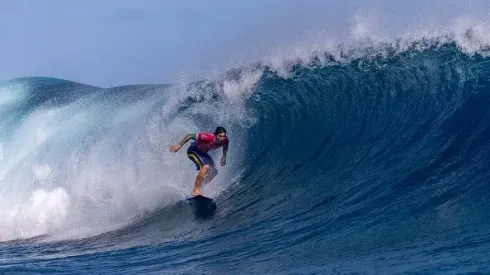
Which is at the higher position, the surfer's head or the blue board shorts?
the surfer's head

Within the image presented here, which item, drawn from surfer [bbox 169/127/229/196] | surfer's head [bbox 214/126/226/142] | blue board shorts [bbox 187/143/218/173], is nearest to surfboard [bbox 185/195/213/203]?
surfer [bbox 169/127/229/196]

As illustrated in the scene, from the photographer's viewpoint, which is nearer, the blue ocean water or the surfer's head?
the blue ocean water

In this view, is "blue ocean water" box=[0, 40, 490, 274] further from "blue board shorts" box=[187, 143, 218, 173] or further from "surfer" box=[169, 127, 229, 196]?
"blue board shorts" box=[187, 143, 218, 173]

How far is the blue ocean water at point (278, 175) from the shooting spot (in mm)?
5578

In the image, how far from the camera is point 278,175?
9.19m

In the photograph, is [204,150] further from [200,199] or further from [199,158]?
[200,199]

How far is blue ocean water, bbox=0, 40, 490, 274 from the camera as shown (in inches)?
220

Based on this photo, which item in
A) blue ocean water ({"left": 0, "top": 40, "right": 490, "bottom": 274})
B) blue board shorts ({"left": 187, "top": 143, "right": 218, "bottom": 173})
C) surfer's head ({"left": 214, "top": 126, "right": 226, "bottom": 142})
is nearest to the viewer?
blue ocean water ({"left": 0, "top": 40, "right": 490, "bottom": 274})

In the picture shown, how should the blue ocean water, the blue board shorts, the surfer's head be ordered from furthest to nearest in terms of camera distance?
the blue board shorts → the surfer's head → the blue ocean water

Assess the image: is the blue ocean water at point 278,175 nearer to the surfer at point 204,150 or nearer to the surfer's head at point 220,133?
the surfer at point 204,150

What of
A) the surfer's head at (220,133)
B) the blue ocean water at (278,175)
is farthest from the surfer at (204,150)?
the blue ocean water at (278,175)

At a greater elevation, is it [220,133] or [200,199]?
[220,133]

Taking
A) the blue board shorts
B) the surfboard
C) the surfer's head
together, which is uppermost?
the surfer's head

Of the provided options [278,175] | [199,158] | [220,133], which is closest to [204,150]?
[199,158]
